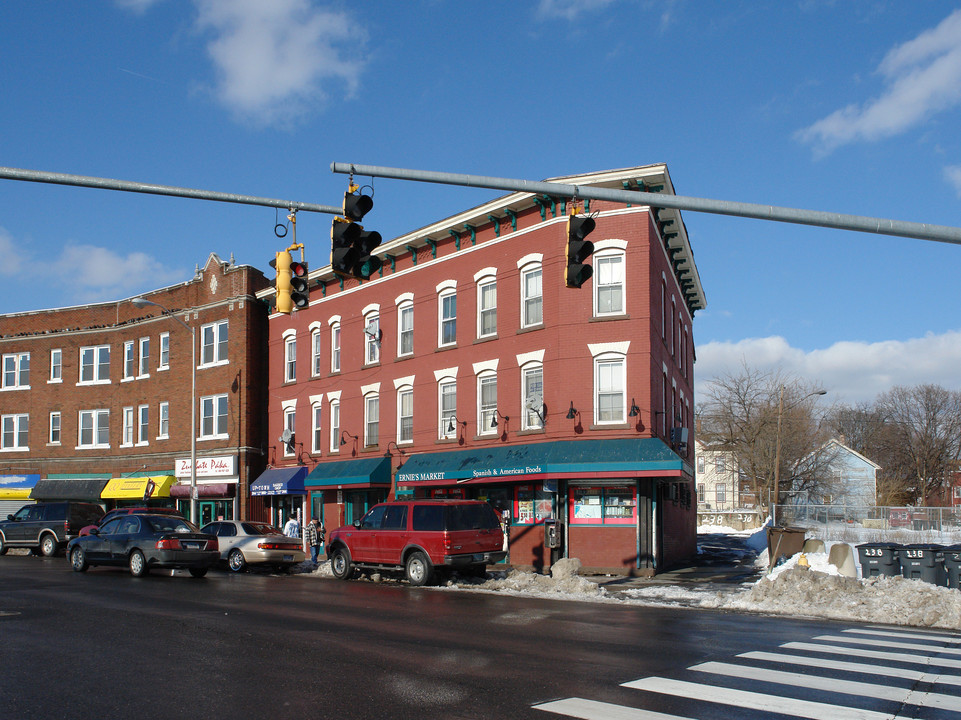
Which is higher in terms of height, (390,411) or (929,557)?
(390,411)

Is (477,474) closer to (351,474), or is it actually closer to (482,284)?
(482,284)

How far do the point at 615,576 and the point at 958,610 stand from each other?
32.8 feet

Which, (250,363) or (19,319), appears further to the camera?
(19,319)

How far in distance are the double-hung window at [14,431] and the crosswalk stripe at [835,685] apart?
45924 mm

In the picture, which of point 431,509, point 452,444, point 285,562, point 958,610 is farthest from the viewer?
point 452,444

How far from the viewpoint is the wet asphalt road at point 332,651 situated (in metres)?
7.70

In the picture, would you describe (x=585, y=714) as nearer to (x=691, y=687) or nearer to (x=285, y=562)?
(x=691, y=687)

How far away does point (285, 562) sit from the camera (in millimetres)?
25031

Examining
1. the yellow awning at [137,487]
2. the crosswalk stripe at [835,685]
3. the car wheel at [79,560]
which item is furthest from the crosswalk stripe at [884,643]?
the yellow awning at [137,487]

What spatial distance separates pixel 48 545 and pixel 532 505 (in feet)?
60.6

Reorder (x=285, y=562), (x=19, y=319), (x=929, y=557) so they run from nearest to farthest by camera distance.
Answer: (x=929, y=557), (x=285, y=562), (x=19, y=319)

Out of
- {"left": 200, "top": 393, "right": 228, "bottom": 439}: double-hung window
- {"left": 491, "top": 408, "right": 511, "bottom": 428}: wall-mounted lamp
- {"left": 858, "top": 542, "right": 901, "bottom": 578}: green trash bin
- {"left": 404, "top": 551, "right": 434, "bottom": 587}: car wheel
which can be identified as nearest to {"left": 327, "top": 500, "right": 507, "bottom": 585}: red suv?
{"left": 404, "top": 551, "right": 434, "bottom": 587}: car wheel

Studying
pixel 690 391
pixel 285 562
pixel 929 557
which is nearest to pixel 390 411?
pixel 285 562

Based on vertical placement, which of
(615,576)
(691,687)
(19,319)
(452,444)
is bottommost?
(615,576)
